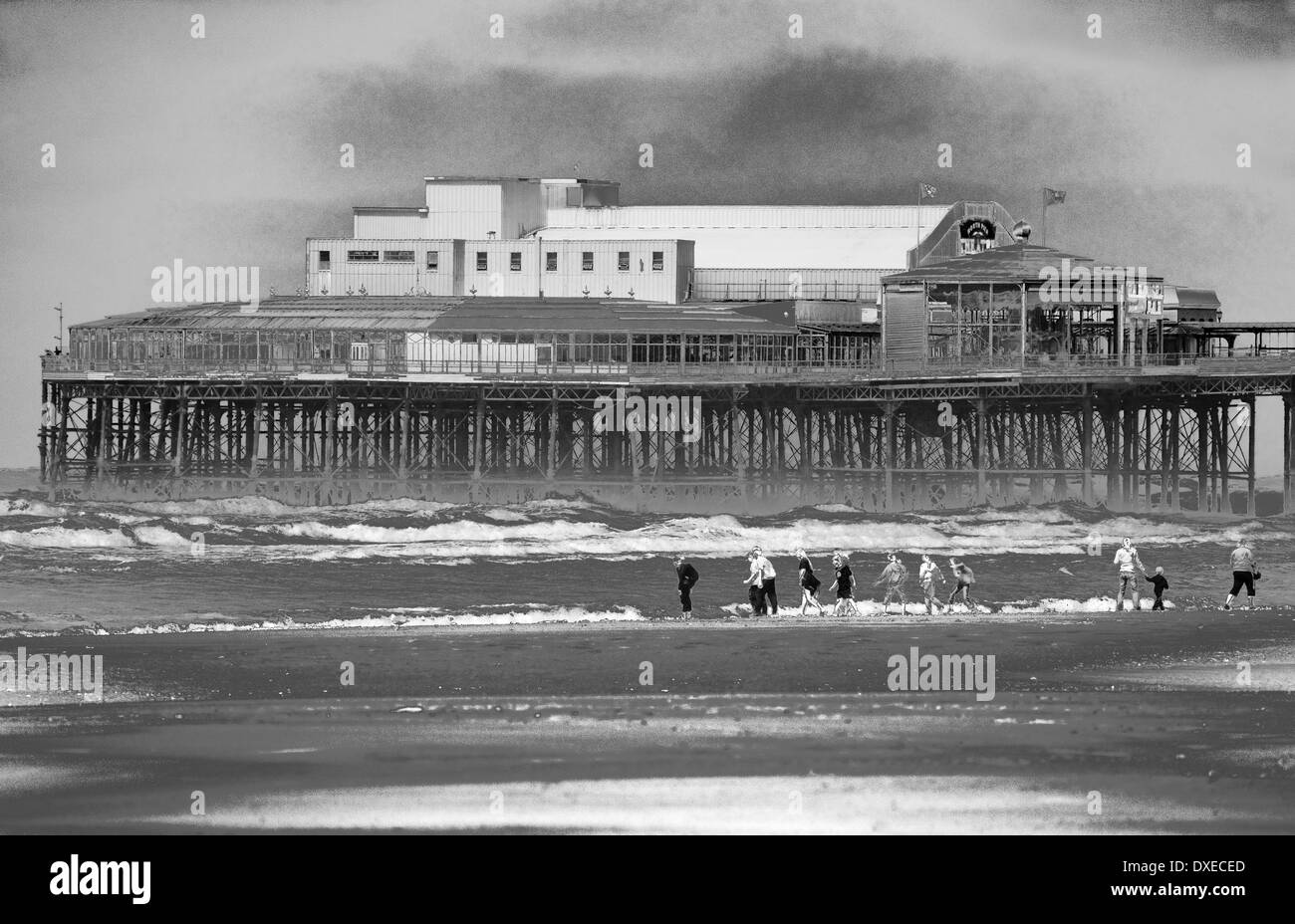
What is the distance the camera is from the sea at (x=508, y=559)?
40688 millimetres

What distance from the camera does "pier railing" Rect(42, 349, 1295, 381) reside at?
76.2 m

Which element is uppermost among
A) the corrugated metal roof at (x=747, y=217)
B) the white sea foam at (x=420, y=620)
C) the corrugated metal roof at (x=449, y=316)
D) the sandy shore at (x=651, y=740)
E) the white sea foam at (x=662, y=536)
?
the corrugated metal roof at (x=747, y=217)

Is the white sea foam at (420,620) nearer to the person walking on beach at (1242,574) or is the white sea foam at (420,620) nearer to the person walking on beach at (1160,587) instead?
the person walking on beach at (1160,587)

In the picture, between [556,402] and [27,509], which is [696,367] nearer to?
[556,402]

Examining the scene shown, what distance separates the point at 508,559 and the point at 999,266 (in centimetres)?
2867

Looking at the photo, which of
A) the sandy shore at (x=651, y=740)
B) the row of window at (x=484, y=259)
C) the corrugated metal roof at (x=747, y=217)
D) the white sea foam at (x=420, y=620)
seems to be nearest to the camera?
the sandy shore at (x=651, y=740)

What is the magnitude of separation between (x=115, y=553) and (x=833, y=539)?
21849mm

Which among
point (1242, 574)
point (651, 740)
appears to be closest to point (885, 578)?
point (1242, 574)

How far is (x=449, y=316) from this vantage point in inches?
3327

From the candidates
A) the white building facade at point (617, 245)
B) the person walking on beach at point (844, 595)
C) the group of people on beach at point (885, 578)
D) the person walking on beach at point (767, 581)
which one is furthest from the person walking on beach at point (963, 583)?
the white building facade at point (617, 245)

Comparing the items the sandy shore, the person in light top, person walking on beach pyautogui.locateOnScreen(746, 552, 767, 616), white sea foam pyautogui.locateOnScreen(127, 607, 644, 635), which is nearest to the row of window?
white sea foam pyautogui.locateOnScreen(127, 607, 644, 635)

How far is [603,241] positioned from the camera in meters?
91.8

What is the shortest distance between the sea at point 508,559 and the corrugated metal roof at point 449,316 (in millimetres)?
7555

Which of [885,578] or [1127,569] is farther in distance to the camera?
[885,578]
